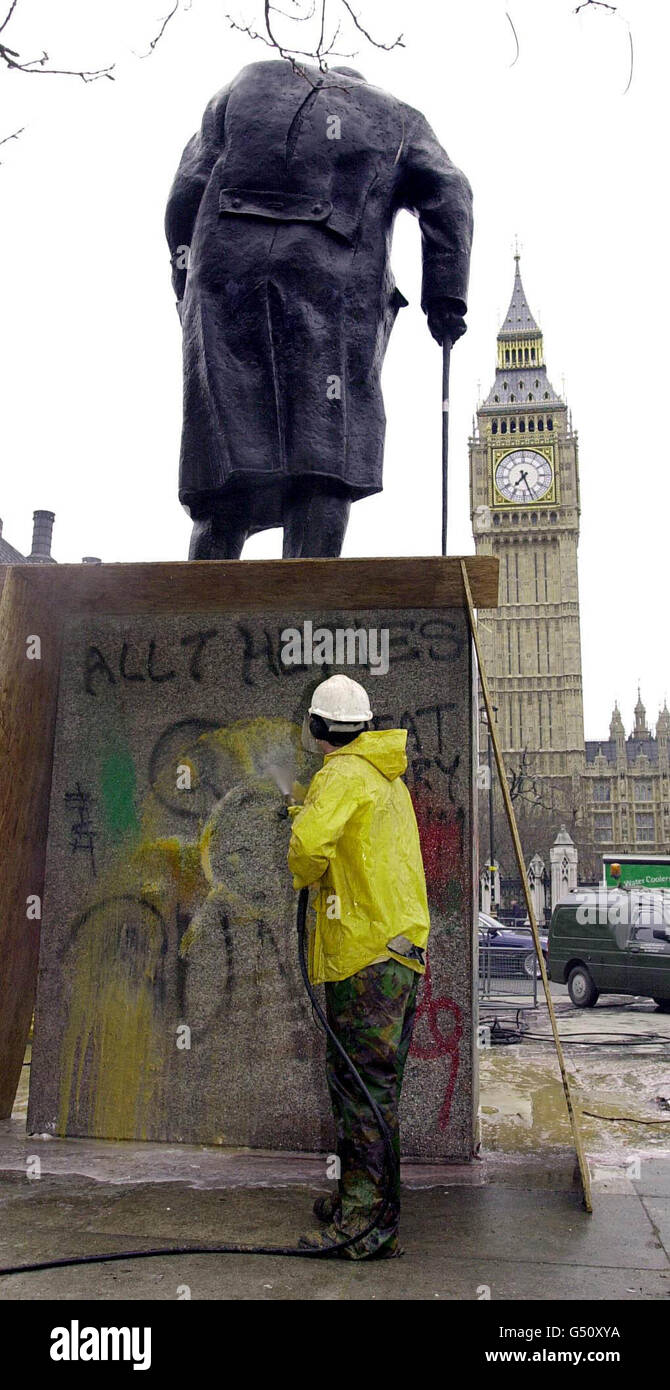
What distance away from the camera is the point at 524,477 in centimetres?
9444

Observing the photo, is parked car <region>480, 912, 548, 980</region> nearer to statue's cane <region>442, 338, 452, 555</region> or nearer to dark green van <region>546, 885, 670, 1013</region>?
dark green van <region>546, 885, 670, 1013</region>

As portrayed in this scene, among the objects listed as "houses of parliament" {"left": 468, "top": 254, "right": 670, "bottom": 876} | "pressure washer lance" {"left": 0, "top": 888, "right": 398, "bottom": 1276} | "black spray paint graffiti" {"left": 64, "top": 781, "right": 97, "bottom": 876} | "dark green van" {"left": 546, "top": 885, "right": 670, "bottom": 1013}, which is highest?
"houses of parliament" {"left": 468, "top": 254, "right": 670, "bottom": 876}

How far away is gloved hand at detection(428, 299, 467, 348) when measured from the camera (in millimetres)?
5051

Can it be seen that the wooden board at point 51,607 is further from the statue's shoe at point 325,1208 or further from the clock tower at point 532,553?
the clock tower at point 532,553

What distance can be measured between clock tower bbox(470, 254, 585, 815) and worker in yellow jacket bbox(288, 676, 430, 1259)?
89929 mm

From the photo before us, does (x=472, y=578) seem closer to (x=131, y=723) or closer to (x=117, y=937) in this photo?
(x=131, y=723)

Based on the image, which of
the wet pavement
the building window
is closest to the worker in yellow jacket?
the wet pavement

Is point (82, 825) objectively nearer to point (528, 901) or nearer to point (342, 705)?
point (342, 705)

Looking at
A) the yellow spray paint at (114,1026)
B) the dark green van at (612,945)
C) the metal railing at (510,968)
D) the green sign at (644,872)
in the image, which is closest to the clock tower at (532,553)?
the green sign at (644,872)

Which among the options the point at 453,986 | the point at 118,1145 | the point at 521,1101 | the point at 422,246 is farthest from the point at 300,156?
the point at 521,1101

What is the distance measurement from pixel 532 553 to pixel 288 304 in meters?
92.7

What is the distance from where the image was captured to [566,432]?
9406 cm

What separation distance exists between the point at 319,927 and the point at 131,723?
1.87 metres

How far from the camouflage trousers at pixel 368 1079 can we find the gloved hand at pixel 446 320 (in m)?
3.08
